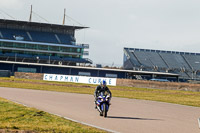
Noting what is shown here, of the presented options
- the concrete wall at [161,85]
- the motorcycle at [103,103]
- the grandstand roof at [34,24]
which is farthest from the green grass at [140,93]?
the grandstand roof at [34,24]

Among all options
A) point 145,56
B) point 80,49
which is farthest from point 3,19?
point 145,56

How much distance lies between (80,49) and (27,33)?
46.7ft

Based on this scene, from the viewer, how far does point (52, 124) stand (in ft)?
36.3

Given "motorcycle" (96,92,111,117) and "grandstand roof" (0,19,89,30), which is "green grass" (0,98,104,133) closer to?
"motorcycle" (96,92,111,117)

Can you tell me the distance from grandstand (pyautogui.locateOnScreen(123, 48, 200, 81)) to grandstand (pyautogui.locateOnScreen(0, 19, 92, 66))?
441 inches

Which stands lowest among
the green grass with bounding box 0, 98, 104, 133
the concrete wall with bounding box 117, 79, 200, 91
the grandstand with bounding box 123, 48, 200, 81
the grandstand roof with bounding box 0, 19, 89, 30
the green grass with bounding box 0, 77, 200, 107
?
the green grass with bounding box 0, 98, 104, 133

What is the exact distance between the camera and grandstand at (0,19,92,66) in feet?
275

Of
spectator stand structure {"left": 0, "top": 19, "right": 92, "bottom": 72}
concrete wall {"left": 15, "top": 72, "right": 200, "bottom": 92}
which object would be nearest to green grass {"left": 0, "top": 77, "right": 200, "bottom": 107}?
concrete wall {"left": 15, "top": 72, "right": 200, "bottom": 92}

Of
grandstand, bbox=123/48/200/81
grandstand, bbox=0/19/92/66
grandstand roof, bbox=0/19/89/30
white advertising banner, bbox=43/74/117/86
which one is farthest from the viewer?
grandstand roof, bbox=0/19/89/30

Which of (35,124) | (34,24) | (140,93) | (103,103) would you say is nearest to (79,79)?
(140,93)

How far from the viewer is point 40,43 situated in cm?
8569

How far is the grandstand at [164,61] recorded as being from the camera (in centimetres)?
8277

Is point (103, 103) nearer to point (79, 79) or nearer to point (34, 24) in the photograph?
point (79, 79)

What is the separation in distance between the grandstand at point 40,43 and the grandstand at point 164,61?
1119 centimetres
